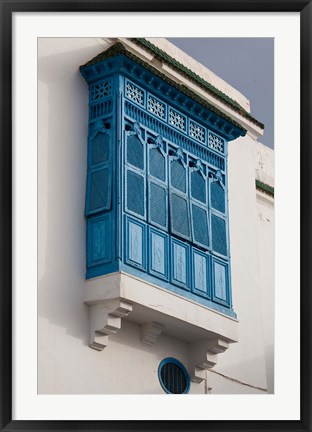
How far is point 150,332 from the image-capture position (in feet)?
39.8

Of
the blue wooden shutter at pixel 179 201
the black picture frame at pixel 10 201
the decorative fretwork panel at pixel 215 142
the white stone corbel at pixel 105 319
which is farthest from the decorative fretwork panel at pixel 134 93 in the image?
the black picture frame at pixel 10 201

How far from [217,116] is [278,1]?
486 centimetres

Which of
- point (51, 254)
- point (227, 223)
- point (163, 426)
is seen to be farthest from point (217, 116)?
point (163, 426)

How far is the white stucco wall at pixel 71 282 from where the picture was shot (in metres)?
11.3

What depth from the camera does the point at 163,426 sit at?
26.4ft

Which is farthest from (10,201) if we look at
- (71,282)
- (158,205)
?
(158,205)

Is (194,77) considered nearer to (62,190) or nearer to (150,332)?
(62,190)

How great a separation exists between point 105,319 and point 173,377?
4.72 feet

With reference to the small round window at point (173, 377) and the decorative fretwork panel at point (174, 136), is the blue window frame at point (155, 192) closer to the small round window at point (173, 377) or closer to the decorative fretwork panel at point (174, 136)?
the decorative fretwork panel at point (174, 136)

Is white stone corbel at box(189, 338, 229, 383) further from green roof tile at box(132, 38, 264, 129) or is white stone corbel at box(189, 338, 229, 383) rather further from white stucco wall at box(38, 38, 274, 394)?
green roof tile at box(132, 38, 264, 129)

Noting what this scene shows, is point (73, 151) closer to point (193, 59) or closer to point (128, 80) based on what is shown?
point (128, 80)

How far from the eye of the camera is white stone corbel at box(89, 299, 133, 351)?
1148 centimetres

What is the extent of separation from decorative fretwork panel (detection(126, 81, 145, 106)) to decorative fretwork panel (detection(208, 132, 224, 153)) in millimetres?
1235

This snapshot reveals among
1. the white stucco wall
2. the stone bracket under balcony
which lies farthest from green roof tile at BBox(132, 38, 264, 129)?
the stone bracket under balcony
